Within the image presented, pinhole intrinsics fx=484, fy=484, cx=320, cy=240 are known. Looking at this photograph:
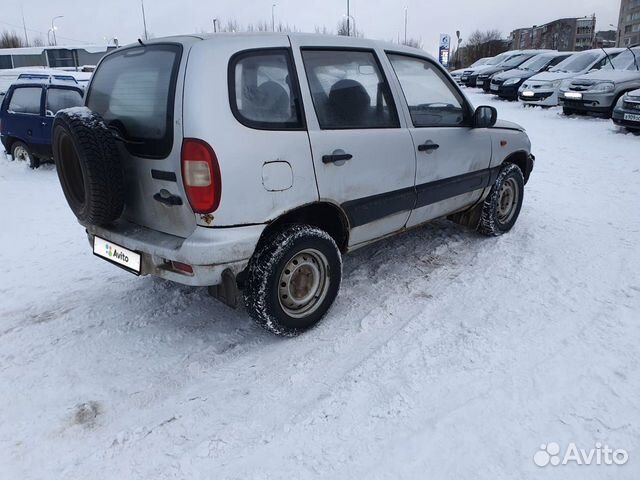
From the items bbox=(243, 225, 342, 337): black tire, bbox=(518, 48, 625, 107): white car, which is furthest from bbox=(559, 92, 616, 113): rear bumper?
bbox=(243, 225, 342, 337): black tire

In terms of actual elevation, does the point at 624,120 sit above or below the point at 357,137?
below

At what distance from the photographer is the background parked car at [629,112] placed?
952 centimetres

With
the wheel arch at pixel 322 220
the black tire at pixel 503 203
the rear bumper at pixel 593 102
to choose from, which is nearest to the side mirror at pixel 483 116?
the black tire at pixel 503 203

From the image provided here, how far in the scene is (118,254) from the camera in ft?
10.3

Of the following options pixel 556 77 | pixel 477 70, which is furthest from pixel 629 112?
pixel 477 70

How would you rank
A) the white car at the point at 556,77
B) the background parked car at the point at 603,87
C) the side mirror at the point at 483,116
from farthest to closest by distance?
the white car at the point at 556,77 < the background parked car at the point at 603,87 < the side mirror at the point at 483,116

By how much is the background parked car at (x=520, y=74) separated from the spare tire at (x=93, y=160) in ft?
54.7

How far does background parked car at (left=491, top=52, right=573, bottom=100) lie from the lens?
16.8 m

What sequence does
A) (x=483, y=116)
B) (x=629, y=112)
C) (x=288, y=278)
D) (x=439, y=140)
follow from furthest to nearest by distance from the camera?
(x=629, y=112) → (x=483, y=116) → (x=439, y=140) → (x=288, y=278)

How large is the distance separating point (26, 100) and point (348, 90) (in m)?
8.62

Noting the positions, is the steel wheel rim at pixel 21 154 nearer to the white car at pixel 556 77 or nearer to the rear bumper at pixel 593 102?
the rear bumper at pixel 593 102

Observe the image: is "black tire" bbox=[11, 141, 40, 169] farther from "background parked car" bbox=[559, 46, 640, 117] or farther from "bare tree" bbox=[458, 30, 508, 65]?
"bare tree" bbox=[458, 30, 508, 65]

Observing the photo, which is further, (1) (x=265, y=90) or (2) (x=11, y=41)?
(2) (x=11, y=41)

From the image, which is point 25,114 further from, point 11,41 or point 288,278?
point 11,41
